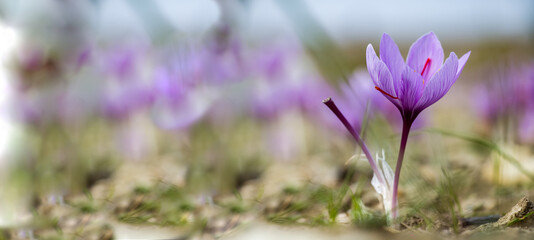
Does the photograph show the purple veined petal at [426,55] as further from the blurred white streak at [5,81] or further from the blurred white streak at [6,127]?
the blurred white streak at [5,81]

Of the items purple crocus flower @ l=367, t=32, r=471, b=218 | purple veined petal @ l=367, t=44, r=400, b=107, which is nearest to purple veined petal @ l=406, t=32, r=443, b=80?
purple crocus flower @ l=367, t=32, r=471, b=218

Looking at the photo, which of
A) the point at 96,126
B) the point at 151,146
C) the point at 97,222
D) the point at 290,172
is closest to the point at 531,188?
the point at 290,172

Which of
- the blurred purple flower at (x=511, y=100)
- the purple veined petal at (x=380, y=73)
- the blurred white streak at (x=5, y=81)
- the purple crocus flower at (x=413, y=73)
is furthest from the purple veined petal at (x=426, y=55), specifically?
the blurred white streak at (x=5, y=81)

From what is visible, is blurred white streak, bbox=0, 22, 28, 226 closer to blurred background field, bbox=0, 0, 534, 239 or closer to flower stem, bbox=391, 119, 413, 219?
blurred background field, bbox=0, 0, 534, 239

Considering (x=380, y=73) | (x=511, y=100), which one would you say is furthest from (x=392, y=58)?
(x=511, y=100)

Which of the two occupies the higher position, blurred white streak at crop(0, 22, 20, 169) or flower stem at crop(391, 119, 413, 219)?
blurred white streak at crop(0, 22, 20, 169)

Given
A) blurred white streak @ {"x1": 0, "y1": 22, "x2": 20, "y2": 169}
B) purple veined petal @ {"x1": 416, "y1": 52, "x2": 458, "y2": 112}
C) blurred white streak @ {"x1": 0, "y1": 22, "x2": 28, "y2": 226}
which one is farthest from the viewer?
blurred white streak @ {"x1": 0, "y1": 22, "x2": 20, "y2": 169}

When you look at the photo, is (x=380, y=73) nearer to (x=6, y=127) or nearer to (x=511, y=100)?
(x=511, y=100)
